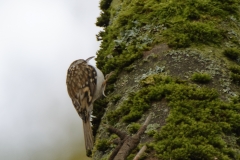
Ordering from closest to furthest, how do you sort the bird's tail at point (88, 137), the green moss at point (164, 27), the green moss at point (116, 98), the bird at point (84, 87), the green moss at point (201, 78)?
the green moss at point (201, 78), the green moss at point (116, 98), the green moss at point (164, 27), the bird's tail at point (88, 137), the bird at point (84, 87)

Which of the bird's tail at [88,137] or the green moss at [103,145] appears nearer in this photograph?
the green moss at [103,145]

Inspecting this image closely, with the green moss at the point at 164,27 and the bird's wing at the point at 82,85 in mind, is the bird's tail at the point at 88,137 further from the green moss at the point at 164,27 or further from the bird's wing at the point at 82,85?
the green moss at the point at 164,27

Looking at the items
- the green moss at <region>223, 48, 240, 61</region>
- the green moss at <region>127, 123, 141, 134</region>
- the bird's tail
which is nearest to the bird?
the bird's tail

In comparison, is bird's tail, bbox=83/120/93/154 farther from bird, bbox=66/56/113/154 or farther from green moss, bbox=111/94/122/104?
green moss, bbox=111/94/122/104

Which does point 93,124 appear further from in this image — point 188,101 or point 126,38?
point 188,101

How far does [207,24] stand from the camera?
268cm

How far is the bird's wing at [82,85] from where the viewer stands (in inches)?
148

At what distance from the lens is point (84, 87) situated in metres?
4.09

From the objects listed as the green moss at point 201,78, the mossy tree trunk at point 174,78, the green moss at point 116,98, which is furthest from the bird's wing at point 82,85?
the green moss at point 201,78

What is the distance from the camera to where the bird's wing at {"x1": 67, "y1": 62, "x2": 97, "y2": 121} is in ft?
12.3

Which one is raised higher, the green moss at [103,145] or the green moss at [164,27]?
the green moss at [164,27]

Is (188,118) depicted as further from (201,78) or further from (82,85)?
(82,85)

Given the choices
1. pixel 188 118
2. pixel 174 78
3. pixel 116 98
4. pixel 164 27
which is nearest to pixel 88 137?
pixel 116 98

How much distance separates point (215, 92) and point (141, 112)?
0.32m
